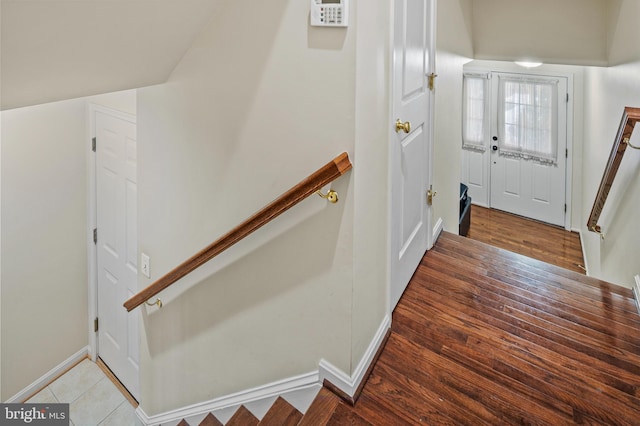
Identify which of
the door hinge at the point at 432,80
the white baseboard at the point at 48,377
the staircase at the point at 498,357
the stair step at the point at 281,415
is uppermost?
the door hinge at the point at 432,80

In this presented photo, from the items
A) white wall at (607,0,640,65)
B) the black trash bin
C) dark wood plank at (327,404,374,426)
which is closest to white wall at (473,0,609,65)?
white wall at (607,0,640,65)

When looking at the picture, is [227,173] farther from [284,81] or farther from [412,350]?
[412,350]

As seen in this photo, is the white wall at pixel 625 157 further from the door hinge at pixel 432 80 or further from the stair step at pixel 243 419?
the stair step at pixel 243 419

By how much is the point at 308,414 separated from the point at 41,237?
2.75 m

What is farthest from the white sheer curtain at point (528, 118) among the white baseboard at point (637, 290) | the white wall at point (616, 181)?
the white baseboard at point (637, 290)

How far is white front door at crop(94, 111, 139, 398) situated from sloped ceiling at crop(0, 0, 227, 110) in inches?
43.6

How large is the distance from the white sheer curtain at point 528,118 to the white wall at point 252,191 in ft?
17.3

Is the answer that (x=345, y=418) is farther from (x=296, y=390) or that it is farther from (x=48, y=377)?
(x=48, y=377)

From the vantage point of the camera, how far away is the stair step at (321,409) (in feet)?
5.20

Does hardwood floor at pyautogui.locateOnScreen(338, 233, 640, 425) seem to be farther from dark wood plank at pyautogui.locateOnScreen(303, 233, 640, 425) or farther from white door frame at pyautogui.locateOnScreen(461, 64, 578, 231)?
white door frame at pyautogui.locateOnScreen(461, 64, 578, 231)

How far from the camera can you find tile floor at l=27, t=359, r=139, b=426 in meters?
3.31

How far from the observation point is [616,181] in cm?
285

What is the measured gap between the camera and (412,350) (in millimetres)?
1898

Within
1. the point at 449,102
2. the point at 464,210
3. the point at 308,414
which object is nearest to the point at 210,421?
the point at 308,414
